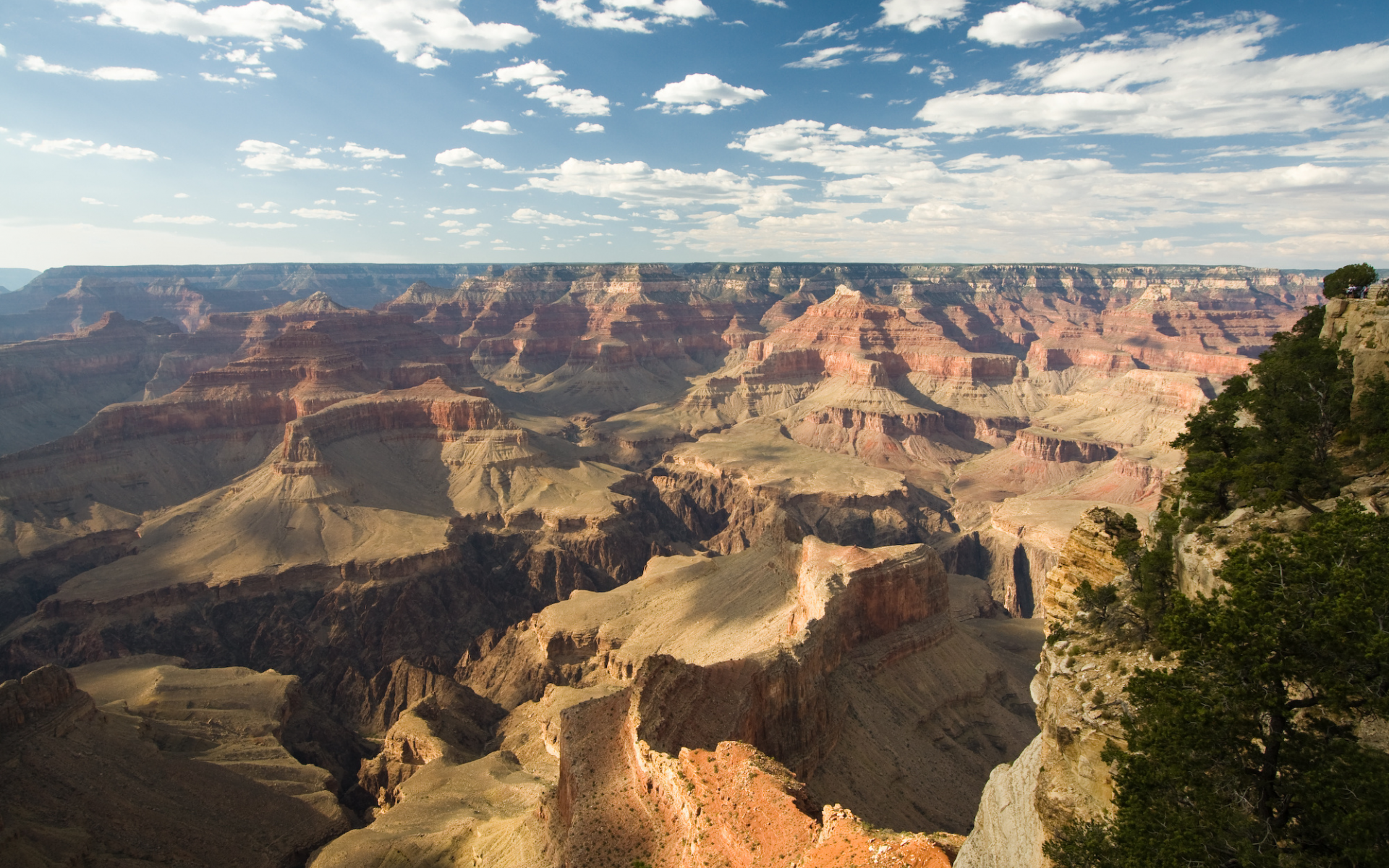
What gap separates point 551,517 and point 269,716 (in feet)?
186

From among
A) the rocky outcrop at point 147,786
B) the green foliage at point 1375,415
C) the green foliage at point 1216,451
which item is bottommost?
the rocky outcrop at point 147,786

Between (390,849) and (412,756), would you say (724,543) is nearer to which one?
(412,756)

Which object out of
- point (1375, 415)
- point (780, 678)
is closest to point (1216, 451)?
point (1375, 415)

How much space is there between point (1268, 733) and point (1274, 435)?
18837 millimetres

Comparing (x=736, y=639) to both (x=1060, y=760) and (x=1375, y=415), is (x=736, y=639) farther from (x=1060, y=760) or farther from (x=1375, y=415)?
(x=1375, y=415)

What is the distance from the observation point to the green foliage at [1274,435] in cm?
2292

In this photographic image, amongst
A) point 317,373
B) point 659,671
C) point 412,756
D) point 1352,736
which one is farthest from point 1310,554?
point 317,373

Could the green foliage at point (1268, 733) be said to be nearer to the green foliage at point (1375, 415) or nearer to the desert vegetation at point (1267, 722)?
the desert vegetation at point (1267, 722)

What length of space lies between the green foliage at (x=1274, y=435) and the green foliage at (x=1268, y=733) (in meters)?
7.41

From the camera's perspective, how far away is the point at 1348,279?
1515 inches

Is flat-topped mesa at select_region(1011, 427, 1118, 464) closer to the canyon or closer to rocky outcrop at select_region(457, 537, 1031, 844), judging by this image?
the canyon

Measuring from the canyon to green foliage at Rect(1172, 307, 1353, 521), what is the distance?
11.8 feet

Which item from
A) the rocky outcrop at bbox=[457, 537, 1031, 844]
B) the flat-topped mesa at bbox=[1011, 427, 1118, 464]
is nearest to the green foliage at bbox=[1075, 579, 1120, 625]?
the rocky outcrop at bbox=[457, 537, 1031, 844]

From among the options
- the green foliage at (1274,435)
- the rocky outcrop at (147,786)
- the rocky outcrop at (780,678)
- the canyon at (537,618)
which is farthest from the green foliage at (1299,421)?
the rocky outcrop at (147,786)
